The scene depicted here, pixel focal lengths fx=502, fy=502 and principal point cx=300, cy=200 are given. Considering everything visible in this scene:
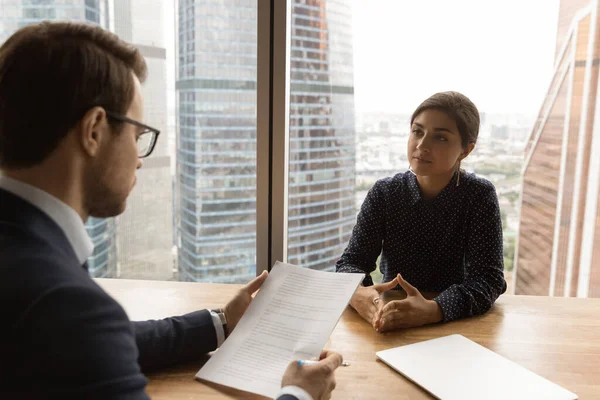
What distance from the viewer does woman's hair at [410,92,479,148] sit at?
5.21 ft

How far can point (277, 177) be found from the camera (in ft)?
6.63

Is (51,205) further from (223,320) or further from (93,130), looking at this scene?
(223,320)

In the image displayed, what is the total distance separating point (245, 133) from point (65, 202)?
1.39 metres

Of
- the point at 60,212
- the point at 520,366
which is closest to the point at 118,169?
the point at 60,212

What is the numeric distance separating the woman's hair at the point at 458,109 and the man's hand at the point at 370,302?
0.58 m

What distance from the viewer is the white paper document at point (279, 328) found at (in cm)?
100

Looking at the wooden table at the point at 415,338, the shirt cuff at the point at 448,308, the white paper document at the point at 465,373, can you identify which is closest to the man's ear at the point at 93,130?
the wooden table at the point at 415,338

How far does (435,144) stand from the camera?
5.19 ft

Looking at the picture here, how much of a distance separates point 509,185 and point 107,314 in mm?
1901

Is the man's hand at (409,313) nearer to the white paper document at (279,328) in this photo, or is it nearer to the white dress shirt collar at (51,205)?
the white paper document at (279,328)

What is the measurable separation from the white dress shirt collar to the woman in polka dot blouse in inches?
36.9

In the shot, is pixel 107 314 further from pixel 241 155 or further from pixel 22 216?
pixel 241 155

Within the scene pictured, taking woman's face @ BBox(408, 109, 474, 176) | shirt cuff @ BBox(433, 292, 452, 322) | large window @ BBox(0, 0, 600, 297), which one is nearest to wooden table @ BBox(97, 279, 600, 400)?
shirt cuff @ BBox(433, 292, 452, 322)

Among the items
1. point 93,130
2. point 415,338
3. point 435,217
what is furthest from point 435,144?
point 93,130
